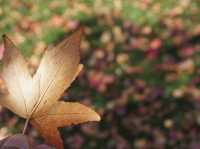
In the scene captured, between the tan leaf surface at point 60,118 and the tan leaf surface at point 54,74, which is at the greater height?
the tan leaf surface at point 54,74

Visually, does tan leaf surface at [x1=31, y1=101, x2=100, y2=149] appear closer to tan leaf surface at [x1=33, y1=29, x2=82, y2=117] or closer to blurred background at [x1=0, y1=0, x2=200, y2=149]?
tan leaf surface at [x1=33, y1=29, x2=82, y2=117]

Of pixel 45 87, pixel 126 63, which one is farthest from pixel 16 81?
pixel 126 63

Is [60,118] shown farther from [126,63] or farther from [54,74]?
[126,63]

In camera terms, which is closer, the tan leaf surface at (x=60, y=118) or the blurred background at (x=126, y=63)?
the tan leaf surface at (x=60, y=118)

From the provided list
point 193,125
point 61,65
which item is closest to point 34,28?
point 193,125

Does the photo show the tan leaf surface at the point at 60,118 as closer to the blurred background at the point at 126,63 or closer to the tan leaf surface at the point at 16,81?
the tan leaf surface at the point at 16,81

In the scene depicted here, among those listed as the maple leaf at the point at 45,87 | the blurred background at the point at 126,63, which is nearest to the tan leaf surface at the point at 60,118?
the maple leaf at the point at 45,87

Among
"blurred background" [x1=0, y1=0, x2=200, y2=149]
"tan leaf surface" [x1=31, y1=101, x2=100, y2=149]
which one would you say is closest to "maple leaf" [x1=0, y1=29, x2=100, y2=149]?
"tan leaf surface" [x1=31, y1=101, x2=100, y2=149]
